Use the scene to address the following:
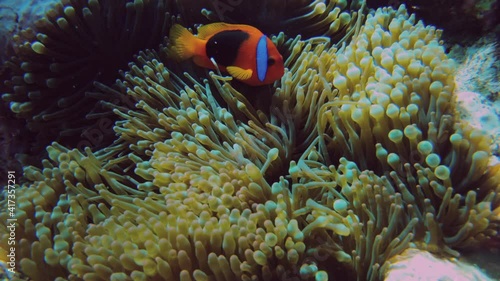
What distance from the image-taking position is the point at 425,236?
4.64 feet

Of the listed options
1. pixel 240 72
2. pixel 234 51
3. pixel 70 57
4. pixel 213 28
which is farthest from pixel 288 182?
pixel 70 57

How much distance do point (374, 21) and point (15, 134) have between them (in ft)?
7.18

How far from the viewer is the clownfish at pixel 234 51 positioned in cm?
185

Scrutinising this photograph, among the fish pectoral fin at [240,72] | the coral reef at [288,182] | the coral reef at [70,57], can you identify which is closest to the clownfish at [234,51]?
the fish pectoral fin at [240,72]

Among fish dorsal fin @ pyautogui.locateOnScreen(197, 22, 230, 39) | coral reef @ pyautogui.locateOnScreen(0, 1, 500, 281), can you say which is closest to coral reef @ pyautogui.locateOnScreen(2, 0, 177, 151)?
coral reef @ pyautogui.locateOnScreen(0, 1, 500, 281)

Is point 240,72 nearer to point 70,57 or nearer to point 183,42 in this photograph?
point 183,42

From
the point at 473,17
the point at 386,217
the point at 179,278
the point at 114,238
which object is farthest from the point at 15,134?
the point at 473,17

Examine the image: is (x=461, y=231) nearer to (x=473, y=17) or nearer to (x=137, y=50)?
(x=473, y=17)

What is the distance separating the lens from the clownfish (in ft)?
6.07

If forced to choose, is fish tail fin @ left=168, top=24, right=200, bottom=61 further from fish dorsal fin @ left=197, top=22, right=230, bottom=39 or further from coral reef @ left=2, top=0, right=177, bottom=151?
coral reef @ left=2, top=0, right=177, bottom=151

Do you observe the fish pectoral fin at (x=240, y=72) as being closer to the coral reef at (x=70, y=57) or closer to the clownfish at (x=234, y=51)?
the clownfish at (x=234, y=51)

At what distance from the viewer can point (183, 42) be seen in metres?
2.04

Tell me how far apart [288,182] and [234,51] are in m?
0.71

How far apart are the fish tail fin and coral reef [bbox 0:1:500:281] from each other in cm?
17
